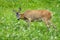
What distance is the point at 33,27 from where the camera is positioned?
40.1 ft

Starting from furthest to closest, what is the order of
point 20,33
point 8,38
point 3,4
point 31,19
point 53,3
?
point 53,3 → point 3,4 → point 31,19 → point 20,33 → point 8,38

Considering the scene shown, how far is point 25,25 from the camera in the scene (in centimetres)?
1249

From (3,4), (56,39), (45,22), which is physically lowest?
(56,39)

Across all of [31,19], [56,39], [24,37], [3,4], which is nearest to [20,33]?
[24,37]

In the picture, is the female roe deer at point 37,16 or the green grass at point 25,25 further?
the female roe deer at point 37,16

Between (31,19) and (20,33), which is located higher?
(31,19)

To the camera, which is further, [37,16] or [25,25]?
[37,16]

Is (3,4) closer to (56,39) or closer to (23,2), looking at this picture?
(23,2)

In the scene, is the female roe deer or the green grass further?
the female roe deer

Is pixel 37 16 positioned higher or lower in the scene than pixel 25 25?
higher

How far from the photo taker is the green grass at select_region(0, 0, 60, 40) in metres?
9.71

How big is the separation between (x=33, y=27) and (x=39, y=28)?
0.91ft

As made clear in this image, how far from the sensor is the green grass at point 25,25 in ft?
31.9

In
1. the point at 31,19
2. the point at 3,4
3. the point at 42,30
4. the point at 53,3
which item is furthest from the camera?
the point at 53,3
